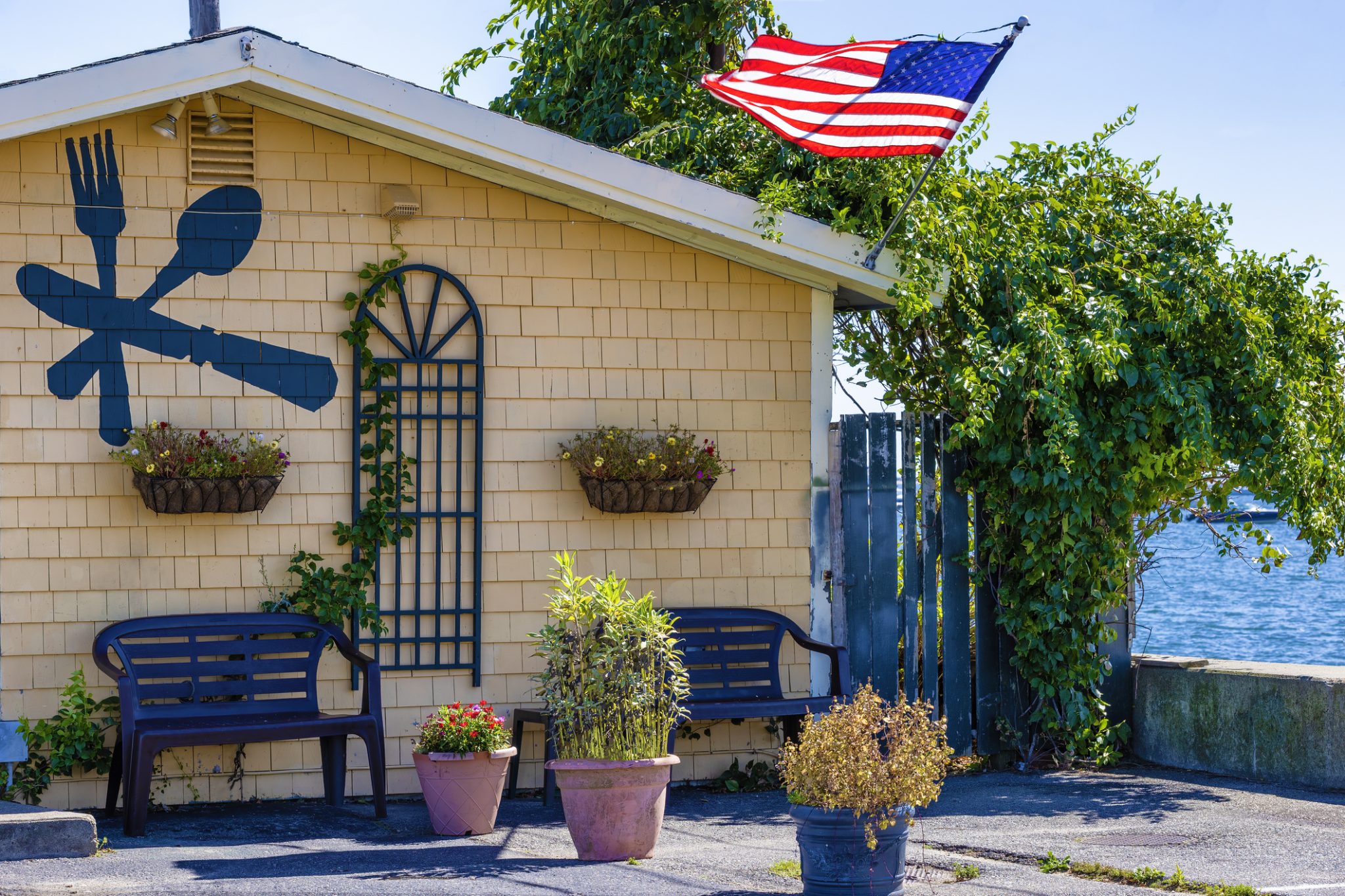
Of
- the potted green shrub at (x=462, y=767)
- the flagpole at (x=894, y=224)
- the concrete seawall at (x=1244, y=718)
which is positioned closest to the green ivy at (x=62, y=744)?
the potted green shrub at (x=462, y=767)

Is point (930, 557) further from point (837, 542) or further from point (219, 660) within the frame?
point (219, 660)

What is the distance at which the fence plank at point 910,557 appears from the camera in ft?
24.9

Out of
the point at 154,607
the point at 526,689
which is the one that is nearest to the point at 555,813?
the point at 526,689

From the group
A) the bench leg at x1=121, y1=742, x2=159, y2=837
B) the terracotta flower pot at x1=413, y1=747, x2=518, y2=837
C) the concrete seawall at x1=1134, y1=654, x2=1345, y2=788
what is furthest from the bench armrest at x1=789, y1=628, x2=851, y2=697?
the bench leg at x1=121, y1=742, x2=159, y2=837

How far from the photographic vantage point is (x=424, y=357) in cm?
693

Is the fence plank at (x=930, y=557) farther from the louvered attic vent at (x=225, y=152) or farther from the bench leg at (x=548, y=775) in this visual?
the louvered attic vent at (x=225, y=152)

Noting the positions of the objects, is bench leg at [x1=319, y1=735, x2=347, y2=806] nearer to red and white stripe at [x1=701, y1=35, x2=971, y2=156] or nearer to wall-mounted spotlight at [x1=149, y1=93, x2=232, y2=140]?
wall-mounted spotlight at [x1=149, y1=93, x2=232, y2=140]

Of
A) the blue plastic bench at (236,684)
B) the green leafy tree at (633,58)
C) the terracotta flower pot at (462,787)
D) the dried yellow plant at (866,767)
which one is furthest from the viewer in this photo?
the green leafy tree at (633,58)

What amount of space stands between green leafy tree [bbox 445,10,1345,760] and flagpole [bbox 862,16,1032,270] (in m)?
0.11

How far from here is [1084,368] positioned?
713 cm

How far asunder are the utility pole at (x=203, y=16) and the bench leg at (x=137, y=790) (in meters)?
4.64

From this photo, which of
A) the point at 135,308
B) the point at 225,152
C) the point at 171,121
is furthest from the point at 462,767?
the point at 171,121

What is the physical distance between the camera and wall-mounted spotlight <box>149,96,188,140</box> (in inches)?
258

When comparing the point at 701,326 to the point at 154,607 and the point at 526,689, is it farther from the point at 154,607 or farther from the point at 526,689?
the point at 154,607
